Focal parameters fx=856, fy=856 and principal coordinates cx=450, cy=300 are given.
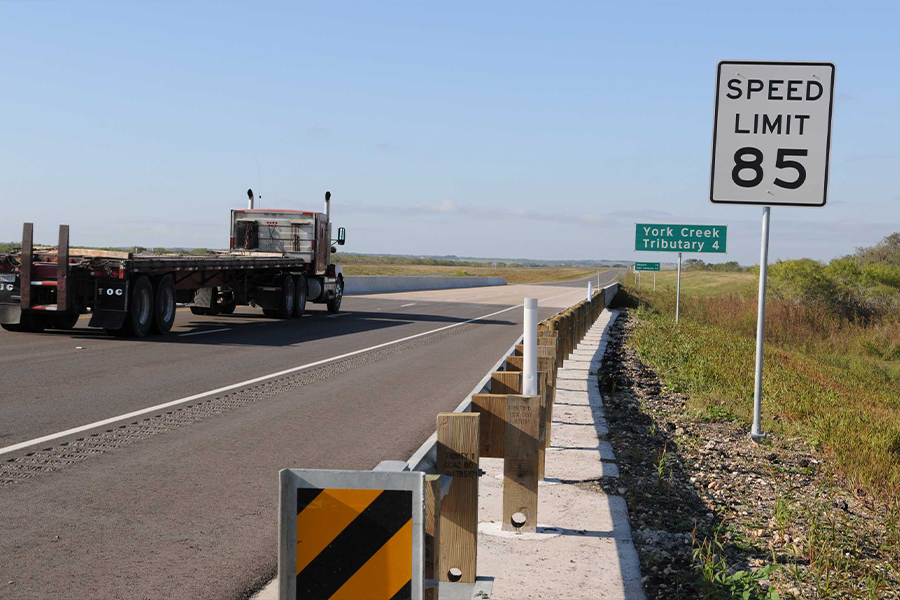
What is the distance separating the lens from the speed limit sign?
803 cm

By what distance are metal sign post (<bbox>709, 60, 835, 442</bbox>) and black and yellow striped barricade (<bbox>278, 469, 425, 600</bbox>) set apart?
625 centimetres

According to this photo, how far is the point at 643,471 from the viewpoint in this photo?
23.0 feet

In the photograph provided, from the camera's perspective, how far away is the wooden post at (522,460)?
498 cm

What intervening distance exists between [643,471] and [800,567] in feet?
7.24

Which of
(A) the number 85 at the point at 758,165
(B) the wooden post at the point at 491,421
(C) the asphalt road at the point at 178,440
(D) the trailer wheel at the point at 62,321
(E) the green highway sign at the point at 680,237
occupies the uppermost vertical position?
(E) the green highway sign at the point at 680,237

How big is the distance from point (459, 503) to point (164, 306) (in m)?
14.7

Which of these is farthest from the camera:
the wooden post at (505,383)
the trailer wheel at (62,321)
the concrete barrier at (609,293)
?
the concrete barrier at (609,293)

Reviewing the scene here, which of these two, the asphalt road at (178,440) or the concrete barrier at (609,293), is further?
the concrete barrier at (609,293)

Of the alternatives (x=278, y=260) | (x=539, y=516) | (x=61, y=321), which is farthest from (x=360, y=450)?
(x=278, y=260)

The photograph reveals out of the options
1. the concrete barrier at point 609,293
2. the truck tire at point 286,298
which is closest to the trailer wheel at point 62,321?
the truck tire at point 286,298

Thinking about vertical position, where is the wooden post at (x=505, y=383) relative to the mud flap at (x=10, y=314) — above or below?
above

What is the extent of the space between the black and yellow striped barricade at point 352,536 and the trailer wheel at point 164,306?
15393 millimetres

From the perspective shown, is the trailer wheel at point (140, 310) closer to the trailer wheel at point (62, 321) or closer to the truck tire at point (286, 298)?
the trailer wheel at point (62, 321)

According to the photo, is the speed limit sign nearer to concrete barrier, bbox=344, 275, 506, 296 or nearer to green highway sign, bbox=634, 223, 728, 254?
green highway sign, bbox=634, 223, 728, 254
